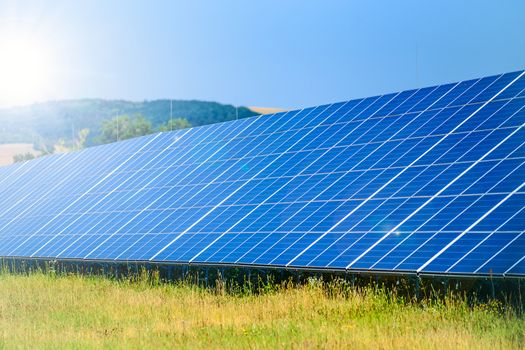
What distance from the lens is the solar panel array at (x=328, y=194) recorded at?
68.4 feet

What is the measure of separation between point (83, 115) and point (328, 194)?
167 metres

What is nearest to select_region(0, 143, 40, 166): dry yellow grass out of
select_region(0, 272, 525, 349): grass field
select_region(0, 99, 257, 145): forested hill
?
select_region(0, 99, 257, 145): forested hill

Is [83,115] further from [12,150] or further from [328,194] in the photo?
[328,194]

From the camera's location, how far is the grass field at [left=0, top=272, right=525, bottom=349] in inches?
651

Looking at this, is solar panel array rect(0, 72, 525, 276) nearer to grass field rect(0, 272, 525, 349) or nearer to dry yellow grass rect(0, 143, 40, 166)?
grass field rect(0, 272, 525, 349)

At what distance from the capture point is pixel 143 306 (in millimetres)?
22328

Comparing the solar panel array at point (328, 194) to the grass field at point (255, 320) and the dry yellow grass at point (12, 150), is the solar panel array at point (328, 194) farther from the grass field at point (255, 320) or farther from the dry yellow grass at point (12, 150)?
the dry yellow grass at point (12, 150)

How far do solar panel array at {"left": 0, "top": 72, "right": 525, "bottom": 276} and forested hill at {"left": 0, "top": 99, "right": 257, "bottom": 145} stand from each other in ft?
436

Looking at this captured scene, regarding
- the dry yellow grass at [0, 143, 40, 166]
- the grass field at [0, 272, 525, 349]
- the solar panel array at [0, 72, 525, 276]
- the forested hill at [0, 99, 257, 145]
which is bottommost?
the dry yellow grass at [0, 143, 40, 166]

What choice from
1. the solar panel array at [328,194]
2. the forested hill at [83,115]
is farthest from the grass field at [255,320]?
the forested hill at [83,115]

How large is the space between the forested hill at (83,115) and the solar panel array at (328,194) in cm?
13274

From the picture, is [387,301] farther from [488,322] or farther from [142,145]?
[142,145]

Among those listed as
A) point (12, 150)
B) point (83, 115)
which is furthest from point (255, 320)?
point (83, 115)

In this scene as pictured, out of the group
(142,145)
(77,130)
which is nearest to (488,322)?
(142,145)
